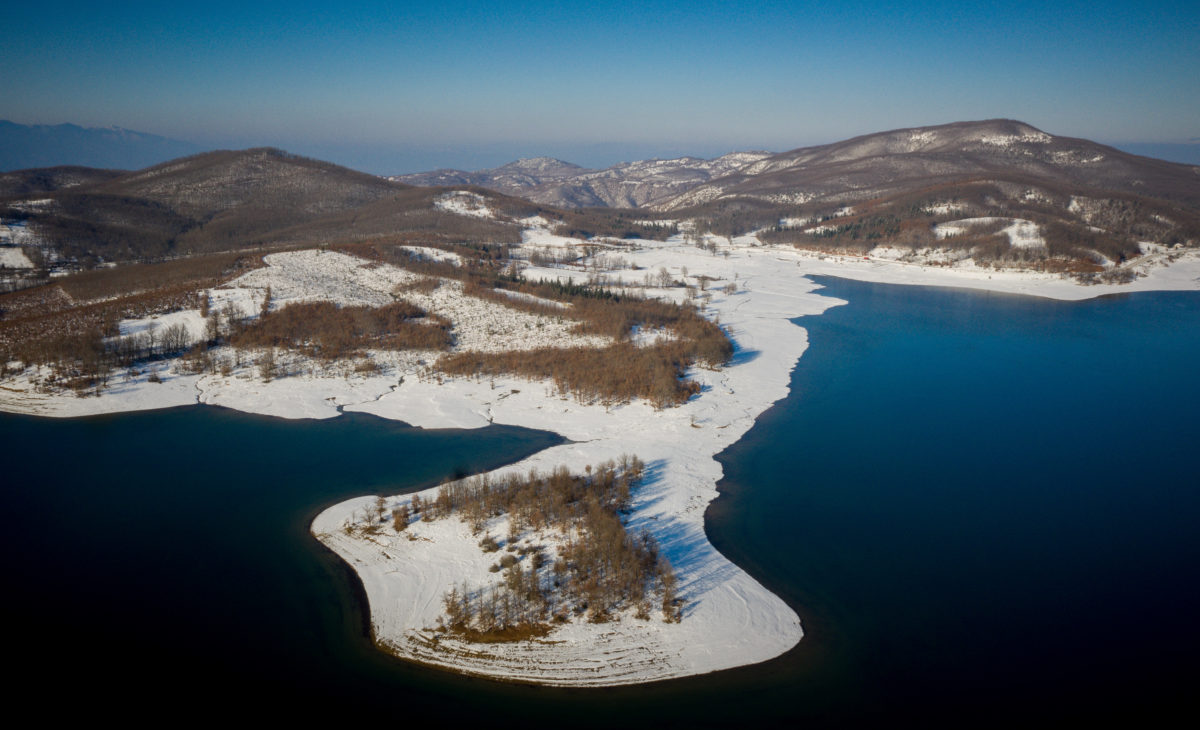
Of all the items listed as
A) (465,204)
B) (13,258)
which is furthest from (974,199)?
(13,258)

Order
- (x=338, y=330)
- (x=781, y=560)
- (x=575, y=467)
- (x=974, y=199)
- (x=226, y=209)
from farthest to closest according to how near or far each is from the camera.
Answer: (x=226, y=209), (x=974, y=199), (x=338, y=330), (x=575, y=467), (x=781, y=560)

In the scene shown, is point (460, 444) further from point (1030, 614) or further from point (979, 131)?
point (979, 131)

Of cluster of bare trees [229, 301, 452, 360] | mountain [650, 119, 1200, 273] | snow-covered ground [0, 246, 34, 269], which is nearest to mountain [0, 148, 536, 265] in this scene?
snow-covered ground [0, 246, 34, 269]

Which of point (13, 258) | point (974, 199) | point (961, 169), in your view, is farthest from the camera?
point (961, 169)

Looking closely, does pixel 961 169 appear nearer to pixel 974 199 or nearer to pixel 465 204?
pixel 974 199

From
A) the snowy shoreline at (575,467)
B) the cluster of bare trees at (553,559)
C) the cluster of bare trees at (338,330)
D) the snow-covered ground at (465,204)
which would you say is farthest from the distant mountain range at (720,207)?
the cluster of bare trees at (553,559)

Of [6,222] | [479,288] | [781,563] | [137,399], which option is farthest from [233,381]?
[6,222]

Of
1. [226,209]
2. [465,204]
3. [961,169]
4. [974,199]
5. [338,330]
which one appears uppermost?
[961,169]
